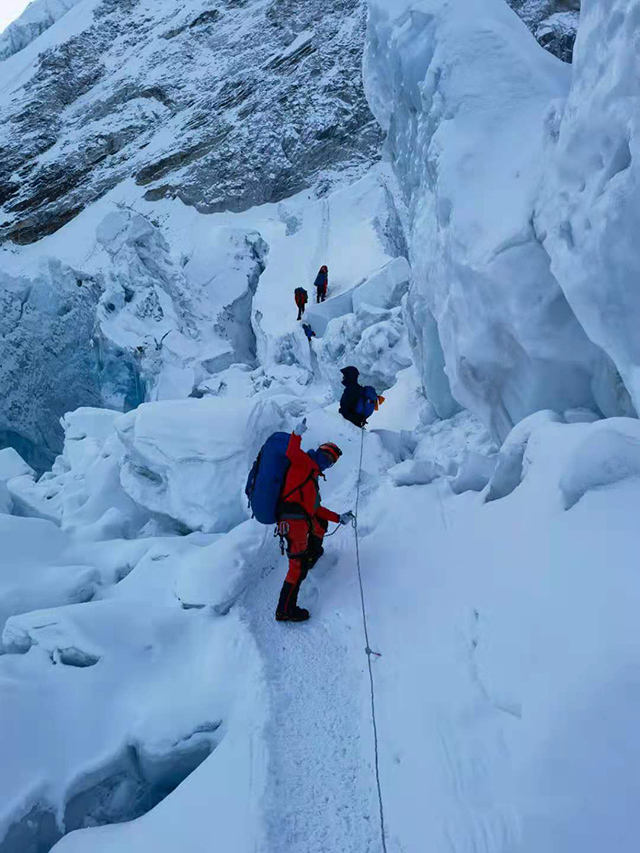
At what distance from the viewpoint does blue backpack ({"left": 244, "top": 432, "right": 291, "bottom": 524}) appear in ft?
9.61

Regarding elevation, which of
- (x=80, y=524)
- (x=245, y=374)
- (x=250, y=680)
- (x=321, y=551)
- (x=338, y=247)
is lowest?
(x=245, y=374)

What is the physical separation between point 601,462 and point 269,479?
158 cm

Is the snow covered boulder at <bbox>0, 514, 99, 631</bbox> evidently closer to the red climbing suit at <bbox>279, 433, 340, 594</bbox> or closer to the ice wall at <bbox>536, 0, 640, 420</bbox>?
the red climbing suit at <bbox>279, 433, 340, 594</bbox>

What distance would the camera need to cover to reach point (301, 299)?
1115 cm

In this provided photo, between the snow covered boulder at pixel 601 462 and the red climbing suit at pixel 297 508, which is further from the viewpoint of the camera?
the red climbing suit at pixel 297 508

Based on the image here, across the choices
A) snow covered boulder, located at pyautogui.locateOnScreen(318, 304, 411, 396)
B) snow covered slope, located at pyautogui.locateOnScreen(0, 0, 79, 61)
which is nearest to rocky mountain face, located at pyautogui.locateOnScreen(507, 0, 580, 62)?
snow covered boulder, located at pyautogui.locateOnScreen(318, 304, 411, 396)

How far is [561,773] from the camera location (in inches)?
58.4

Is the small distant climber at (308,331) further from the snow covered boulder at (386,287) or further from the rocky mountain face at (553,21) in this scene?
the rocky mountain face at (553,21)

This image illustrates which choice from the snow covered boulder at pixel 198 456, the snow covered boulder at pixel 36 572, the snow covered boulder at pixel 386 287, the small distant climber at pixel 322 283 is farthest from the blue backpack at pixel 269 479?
the small distant climber at pixel 322 283

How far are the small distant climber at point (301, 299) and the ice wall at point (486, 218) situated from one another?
5615 mm

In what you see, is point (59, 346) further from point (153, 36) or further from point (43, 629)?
point (153, 36)

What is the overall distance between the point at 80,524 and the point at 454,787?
196 inches

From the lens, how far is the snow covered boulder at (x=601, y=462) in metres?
2.14

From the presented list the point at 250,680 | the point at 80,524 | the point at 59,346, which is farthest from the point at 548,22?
the point at 250,680
